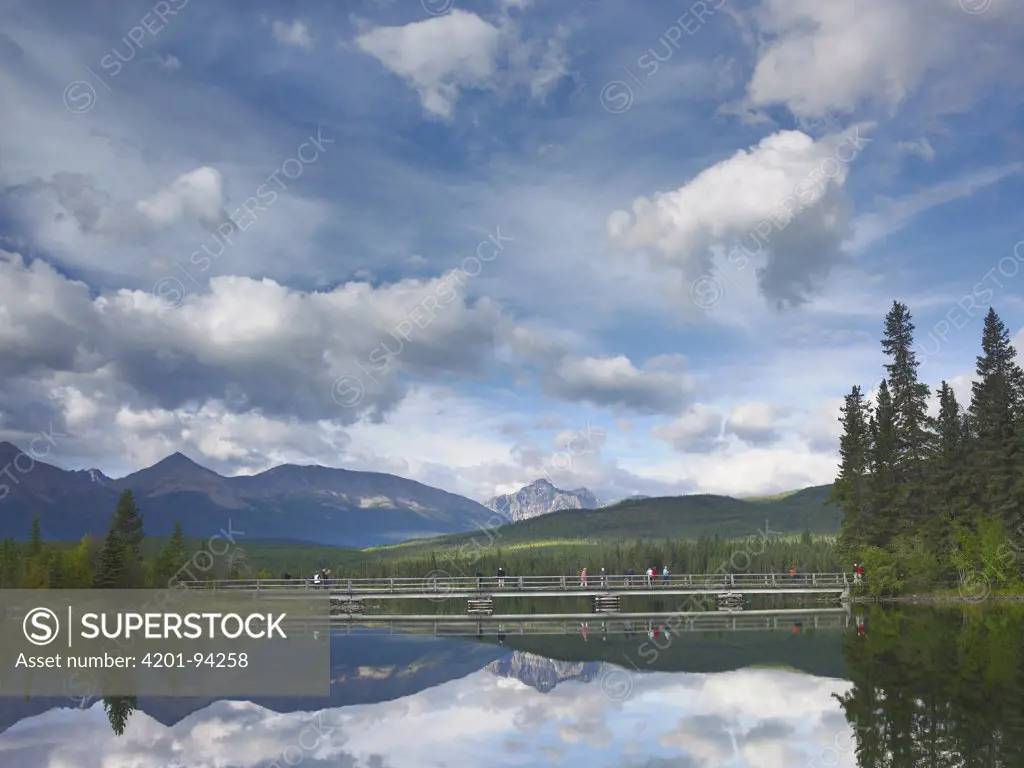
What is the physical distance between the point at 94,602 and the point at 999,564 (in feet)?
275

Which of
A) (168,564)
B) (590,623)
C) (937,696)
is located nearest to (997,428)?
(590,623)

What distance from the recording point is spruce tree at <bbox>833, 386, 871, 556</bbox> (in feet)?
277

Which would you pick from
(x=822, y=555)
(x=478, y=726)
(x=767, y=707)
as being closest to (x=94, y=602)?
(x=478, y=726)

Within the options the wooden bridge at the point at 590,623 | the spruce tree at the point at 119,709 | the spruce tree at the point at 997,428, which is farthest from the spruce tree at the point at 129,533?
the spruce tree at the point at 997,428

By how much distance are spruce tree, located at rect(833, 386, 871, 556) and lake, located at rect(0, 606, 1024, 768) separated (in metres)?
41.0

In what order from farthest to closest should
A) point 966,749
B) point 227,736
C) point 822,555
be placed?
point 822,555 → point 227,736 → point 966,749

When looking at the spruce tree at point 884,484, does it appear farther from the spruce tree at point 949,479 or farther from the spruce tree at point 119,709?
the spruce tree at point 119,709

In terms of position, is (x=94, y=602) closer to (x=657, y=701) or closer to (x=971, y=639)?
(x=657, y=701)

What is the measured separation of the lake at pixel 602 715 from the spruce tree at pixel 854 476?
41.0 metres

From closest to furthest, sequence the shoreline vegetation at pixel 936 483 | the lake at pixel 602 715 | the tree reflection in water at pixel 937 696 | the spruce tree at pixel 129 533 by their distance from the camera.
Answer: the tree reflection in water at pixel 937 696 → the lake at pixel 602 715 → the shoreline vegetation at pixel 936 483 → the spruce tree at pixel 129 533

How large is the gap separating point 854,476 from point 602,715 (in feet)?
222

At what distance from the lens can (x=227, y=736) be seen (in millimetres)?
26297

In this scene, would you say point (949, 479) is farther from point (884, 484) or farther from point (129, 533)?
point (129, 533)

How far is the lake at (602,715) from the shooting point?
22.7 metres
